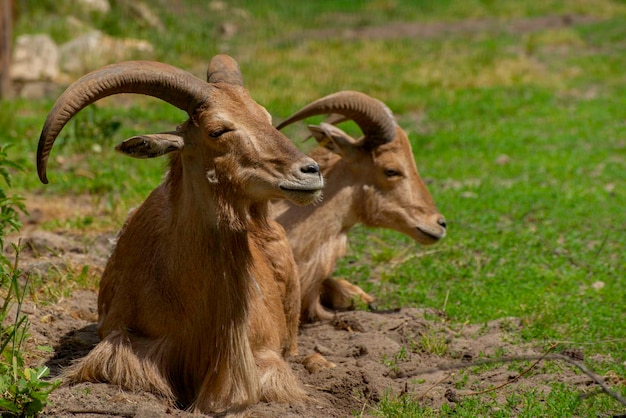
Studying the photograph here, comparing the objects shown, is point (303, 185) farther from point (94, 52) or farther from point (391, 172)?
point (94, 52)

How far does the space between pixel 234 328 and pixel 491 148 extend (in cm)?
739

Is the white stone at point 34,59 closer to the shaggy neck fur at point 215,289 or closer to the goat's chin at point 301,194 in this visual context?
the shaggy neck fur at point 215,289

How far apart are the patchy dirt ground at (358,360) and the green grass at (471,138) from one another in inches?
8.1

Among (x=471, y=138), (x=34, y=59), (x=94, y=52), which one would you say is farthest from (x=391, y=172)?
(x=34, y=59)

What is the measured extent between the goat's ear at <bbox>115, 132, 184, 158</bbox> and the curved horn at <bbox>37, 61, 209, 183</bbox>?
22 centimetres

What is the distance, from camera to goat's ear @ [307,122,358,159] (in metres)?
7.33

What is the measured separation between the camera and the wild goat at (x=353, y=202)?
722 cm

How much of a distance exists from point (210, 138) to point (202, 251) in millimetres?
617

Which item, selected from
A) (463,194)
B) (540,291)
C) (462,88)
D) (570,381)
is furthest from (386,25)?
(570,381)

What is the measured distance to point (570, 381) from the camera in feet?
18.9

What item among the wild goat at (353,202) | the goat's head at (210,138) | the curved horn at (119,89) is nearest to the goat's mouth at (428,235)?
the wild goat at (353,202)

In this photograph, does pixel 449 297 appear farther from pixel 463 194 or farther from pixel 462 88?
pixel 462 88

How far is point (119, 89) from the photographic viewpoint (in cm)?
500

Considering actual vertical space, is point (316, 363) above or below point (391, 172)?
below
